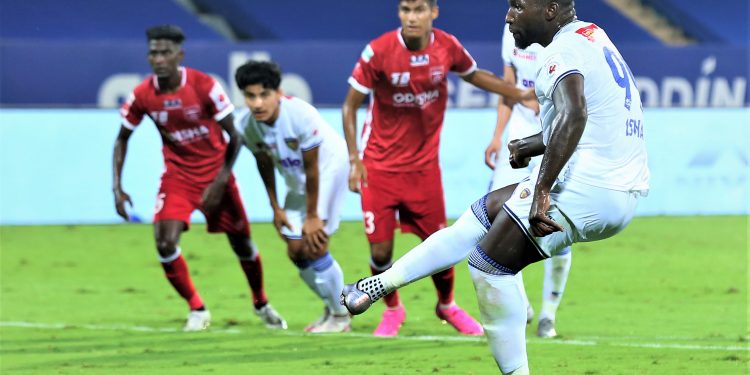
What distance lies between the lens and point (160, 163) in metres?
13.3

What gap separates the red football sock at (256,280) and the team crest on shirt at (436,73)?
5.75 feet

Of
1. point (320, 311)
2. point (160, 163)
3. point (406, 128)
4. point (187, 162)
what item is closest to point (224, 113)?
point (187, 162)

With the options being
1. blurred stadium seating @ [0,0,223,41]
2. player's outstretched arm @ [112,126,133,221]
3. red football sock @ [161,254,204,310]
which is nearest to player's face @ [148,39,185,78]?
player's outstretched arm @ [112,126,133,221]

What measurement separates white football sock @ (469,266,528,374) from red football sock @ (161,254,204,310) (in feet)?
11.6

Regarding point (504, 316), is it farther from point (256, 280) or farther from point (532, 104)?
point (256, 280)

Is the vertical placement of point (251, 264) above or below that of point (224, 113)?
below

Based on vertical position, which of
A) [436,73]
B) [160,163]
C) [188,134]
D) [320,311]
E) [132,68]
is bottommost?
[132,68]

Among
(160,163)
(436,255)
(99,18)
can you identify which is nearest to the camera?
(436,255)

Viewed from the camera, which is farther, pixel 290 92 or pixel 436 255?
pixel 290 92

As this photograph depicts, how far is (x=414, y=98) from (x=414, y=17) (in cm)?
51

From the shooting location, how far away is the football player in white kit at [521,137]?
795 centimetres

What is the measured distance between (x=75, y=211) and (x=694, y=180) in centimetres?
634

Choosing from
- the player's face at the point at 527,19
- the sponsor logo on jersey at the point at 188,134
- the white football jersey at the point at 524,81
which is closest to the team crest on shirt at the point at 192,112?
the sponsor logo on jersey at the point at 188,134

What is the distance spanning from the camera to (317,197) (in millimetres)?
8180
